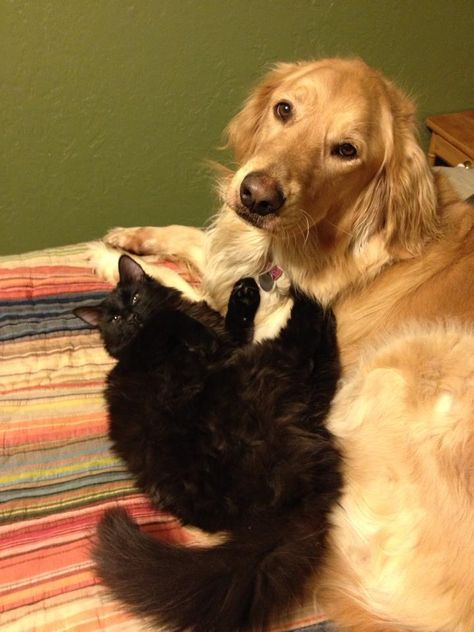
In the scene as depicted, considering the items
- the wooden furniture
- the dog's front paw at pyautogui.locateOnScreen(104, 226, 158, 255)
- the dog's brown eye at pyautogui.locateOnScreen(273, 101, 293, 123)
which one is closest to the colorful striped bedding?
the dog's front paw at pyautogui.locateOnScreen(104, 226, 158, 255)

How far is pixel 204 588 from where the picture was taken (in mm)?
1193

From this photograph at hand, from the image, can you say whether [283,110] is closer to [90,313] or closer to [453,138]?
[90,313]

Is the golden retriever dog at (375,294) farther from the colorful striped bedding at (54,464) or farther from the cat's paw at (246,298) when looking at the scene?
the colorful striped bedding at (54,464)

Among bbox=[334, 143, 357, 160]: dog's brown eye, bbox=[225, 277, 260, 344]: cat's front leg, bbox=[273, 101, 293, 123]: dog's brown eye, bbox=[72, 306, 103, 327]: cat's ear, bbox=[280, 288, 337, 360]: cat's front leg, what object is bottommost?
bbox=[72, 306, 103, 327]: cat's ear

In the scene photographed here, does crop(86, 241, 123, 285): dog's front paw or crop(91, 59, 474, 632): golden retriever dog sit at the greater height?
crop(91, 59, 474, 632): golden retriever dog

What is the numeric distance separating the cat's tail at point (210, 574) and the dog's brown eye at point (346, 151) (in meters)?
1.03

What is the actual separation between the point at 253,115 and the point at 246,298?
624 millimetres

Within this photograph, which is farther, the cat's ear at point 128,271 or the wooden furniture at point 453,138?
the wooden furniture at point 453,138

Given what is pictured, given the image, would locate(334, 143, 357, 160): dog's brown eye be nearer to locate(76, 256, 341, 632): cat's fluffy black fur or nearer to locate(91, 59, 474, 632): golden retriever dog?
locate(91, 59, 474, 632): golden retriever dog

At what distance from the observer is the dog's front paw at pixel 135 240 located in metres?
2.31

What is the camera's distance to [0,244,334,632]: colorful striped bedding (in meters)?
1.29

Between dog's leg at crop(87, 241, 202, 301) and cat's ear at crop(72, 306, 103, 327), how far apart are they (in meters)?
0.24

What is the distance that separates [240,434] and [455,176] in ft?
5.71

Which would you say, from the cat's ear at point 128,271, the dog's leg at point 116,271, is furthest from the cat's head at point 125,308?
the dog's leg at point 116,271
